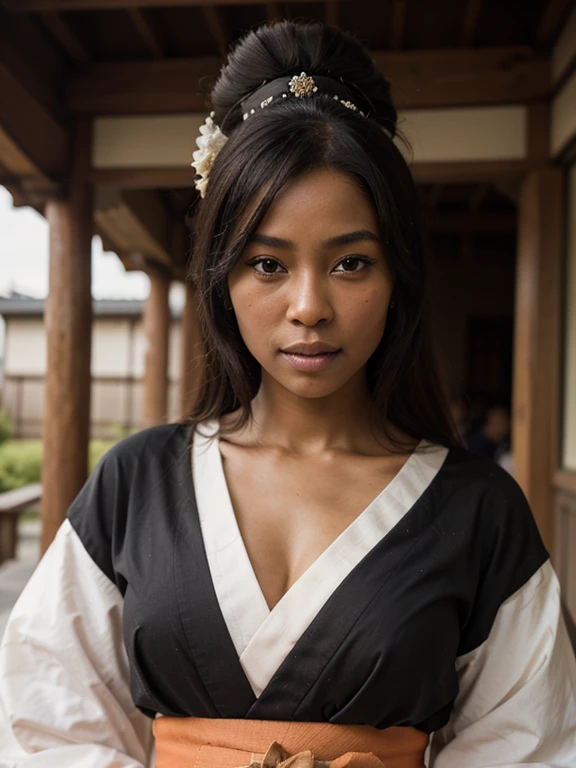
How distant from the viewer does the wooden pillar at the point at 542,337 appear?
3.87 m

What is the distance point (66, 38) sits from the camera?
150 inches

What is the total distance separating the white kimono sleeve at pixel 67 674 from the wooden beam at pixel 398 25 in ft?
9.95

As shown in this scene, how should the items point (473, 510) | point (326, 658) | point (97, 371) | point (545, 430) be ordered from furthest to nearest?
point (97, 371)
point (545, 430)
point (473, 510)
point (326, 658)

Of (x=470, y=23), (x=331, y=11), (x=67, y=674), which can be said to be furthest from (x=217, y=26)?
(x=67, y=674)

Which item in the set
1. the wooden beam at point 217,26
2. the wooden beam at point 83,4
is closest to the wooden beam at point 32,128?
the wooden beam at point 83,4

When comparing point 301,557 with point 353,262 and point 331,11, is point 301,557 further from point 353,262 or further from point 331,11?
point 331,11

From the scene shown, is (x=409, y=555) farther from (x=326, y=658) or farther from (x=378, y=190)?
(x=378, y=190)

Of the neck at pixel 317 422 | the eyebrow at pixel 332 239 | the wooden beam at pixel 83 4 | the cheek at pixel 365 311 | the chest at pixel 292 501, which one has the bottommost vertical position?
the chest at pixel 292 501

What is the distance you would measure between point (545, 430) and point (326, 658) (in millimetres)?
3063

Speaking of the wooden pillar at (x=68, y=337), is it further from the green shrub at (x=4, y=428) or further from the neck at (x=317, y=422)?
the green shrub at (x=4, y=428)

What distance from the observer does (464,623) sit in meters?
1.19

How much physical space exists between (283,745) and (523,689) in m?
0.37

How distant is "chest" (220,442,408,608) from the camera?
121cm

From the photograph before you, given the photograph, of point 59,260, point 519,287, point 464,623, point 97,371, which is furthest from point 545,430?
point 97,371
